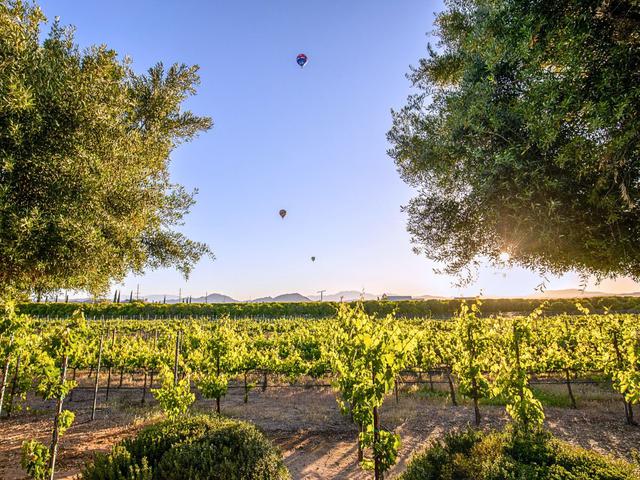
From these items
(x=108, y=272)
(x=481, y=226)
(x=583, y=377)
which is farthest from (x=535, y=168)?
(x=583, y=377)

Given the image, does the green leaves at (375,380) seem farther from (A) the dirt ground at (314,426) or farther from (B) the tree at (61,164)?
(B) the tree at (61,164)

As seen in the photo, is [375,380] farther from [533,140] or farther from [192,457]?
[533,140]

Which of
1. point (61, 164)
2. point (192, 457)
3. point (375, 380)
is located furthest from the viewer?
point (61, 164)

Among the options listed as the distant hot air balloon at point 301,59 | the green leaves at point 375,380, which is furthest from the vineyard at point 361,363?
the distant hot air balloon at point 301,59

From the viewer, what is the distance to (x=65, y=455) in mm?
8758

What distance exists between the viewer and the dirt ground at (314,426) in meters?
8.92

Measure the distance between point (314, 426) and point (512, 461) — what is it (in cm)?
826

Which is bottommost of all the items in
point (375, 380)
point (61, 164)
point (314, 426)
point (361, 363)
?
point (314, 426)

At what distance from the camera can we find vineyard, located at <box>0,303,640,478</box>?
270 inches

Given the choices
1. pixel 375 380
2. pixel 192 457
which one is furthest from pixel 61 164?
pixel 375 380

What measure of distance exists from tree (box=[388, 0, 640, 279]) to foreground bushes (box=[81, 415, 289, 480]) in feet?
25.3

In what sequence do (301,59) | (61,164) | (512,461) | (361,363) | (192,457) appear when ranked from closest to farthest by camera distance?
(512,461)
(192,457)
(361,363)
(61,164)
(301,59)

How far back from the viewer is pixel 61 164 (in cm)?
845

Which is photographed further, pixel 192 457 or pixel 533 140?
pixel 533 140
